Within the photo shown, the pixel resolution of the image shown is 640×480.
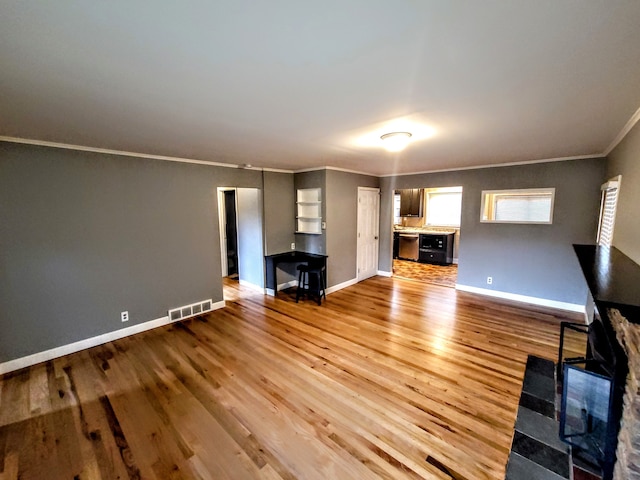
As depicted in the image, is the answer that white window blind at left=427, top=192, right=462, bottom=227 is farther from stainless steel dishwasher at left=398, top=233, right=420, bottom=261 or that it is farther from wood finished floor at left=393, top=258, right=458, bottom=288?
wood finished floor at left=393, top=258, right=458, bottom=288

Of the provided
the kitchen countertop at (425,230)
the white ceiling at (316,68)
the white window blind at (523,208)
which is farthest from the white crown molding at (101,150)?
the kitchen countertop at (425,230)

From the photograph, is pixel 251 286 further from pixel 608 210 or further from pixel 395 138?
pixel 608 210

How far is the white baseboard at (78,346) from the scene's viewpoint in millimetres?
2898

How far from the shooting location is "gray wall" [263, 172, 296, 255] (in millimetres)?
5164

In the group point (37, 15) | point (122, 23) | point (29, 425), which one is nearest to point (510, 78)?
point (122, 23)

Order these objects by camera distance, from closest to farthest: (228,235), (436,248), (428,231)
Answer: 1. (228,235)
2. (436,248)
3. (428,231)

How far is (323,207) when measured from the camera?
505cm

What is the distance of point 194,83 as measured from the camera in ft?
5.24

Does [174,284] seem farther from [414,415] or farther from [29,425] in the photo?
[414,415]

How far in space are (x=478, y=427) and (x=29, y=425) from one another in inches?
140

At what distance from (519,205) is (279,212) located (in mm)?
4612

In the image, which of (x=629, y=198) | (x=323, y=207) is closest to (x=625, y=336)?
(x=629, y=198)

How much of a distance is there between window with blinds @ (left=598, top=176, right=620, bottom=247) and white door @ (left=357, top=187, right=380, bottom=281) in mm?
3689

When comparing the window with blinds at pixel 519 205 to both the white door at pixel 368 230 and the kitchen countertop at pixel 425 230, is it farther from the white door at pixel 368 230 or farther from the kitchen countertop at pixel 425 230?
the white door at pixel 368 230
